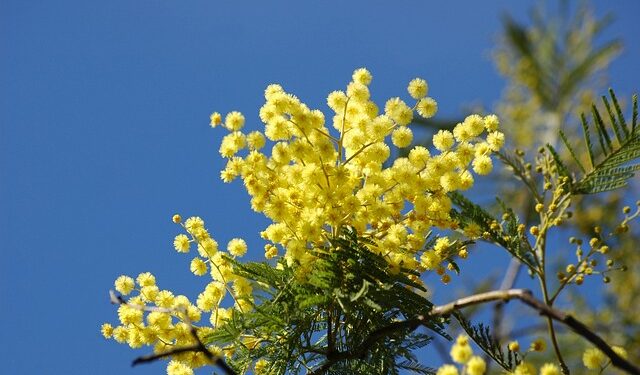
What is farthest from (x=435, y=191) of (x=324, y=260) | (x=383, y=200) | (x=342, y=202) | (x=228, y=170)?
(x=228, y=170)

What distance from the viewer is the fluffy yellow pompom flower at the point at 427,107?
2.77m

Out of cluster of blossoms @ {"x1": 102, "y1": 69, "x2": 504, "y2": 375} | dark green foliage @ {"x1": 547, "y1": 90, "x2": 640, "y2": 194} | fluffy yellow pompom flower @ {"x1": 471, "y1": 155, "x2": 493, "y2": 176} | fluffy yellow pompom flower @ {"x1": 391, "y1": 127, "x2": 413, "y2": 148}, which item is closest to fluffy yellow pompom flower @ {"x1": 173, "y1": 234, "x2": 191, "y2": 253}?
cluster of blossoms @ {"x1": 102, "y1": 69, "x2": 504, "y2": 375}

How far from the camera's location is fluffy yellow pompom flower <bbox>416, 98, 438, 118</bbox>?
2768 millimetres

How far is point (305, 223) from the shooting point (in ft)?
7.48

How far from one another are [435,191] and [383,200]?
0.20 metres

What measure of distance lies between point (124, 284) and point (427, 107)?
4.41ft

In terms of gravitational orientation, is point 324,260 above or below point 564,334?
below

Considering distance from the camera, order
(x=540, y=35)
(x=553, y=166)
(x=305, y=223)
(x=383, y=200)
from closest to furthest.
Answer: (x=305, y=223)
(x=383, y=200)
(x=553, y=166)
(x=540, y=35)

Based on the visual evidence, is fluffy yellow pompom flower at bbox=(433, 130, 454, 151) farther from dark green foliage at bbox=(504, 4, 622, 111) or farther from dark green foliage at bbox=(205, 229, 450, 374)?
Result: dark green foliage at bbox=(504, 4, 622, 111)

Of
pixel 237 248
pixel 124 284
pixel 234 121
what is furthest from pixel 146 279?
pixel 234 121

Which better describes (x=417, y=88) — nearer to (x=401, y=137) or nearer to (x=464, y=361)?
(x=401, y=137)

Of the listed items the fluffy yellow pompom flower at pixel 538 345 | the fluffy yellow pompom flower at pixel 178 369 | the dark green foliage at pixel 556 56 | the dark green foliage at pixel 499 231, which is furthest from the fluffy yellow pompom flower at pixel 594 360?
the dark green foliage at pixel 556 56

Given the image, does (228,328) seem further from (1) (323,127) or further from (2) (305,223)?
(1) (323,127)

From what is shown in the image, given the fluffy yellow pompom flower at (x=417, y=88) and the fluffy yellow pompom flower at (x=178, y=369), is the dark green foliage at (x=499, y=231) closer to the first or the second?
the fluffy yellow pompom flower at (x=417, y=88)
